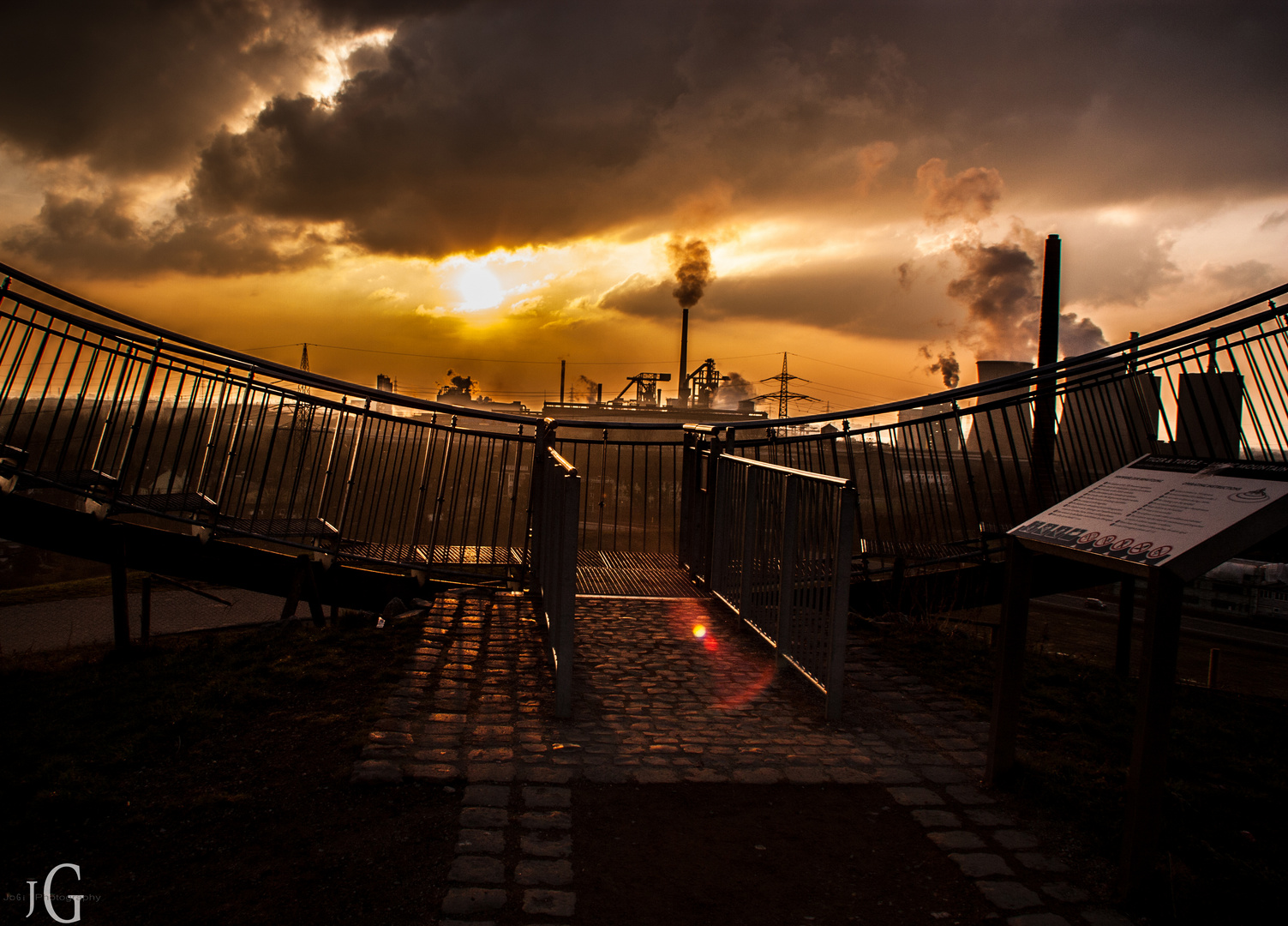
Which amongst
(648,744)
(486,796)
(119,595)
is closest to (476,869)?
(486,796)

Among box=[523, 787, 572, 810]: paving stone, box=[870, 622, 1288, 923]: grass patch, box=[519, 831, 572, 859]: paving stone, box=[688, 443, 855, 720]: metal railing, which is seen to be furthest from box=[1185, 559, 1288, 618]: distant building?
box=[519, 831, 572, 859]: paving stone

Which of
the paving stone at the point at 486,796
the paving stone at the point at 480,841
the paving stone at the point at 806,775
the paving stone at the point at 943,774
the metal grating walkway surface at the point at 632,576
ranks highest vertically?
the metal grating walkway surface at the point at 632,576

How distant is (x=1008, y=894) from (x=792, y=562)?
8.69ft

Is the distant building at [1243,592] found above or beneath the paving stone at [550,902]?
above

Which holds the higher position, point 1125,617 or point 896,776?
point 1125,617

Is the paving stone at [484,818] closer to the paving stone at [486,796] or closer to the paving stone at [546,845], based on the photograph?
the paving stone at [486,796]

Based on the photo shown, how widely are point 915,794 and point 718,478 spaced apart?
404 cm

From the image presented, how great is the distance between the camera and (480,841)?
9.85ft

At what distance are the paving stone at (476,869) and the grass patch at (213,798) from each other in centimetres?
7

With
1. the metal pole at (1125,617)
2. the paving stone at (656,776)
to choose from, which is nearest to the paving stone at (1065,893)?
the paving stone at (656,776)

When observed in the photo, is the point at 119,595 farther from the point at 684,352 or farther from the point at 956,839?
the point at 684,352

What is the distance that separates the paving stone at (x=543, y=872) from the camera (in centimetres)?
276

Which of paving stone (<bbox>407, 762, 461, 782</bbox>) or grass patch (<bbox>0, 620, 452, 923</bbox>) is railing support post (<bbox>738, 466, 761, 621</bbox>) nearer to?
grass patch (<bbox>0, 620, 452, 923</bbox>)

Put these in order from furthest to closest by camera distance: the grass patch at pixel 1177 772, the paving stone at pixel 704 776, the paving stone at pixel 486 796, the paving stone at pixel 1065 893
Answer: the paving stone at pixel 704 776 → the paving stone at pixel 486 796 → the grass patch at pixel 1177 772 → the paving stone at pixel 1065 893
